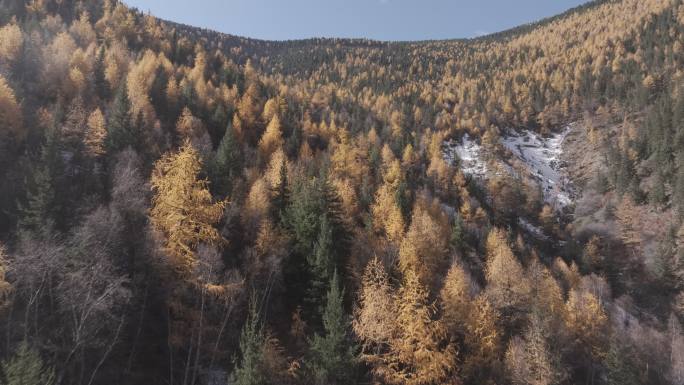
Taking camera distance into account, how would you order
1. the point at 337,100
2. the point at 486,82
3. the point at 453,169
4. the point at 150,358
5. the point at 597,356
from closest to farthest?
the point at 150,358, the point at 597,356, the point at 453,169, the point at 337,100, the point at 486,82

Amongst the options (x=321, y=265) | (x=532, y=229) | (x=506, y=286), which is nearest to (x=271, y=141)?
(x=321, y=265)

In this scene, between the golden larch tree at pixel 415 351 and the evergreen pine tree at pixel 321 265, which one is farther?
the evergreen pine tree at pixel 321 265

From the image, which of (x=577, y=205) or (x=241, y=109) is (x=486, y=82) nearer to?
(x=577, y=205)

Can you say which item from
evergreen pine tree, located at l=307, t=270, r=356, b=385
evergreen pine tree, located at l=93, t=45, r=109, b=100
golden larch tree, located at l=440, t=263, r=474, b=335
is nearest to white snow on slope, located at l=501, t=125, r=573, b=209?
golden larch tree, located at l=440, t=263, r=474, b=335

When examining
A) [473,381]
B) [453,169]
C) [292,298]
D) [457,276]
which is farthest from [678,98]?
[292,298]

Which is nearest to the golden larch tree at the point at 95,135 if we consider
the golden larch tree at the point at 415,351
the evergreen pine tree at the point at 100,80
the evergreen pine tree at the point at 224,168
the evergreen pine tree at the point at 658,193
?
the evergreen pine tree at the point at 224,168

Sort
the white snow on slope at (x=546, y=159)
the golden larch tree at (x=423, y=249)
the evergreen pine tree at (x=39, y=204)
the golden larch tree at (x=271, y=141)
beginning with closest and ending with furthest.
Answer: the evergreen pine tree at (x=39, y=204) → the golden larch tree at (x=423, y=249) → the golden larch tree at (x=271, y=141) → the white snow on slope at (x=546, y=159)

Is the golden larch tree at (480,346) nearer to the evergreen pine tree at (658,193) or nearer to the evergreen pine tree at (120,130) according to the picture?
the evergreen pine tree at (120,130)

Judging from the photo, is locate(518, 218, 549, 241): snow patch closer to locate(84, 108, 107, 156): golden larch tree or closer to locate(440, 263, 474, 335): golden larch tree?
locate(440, 263, 474, 335): golden larch tree
